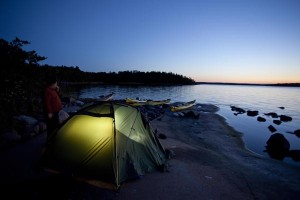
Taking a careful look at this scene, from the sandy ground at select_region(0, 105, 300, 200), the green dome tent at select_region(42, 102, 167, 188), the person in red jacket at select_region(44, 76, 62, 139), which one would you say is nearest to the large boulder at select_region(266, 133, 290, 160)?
the sandy ground at select_region(0, 105, 300, 200)

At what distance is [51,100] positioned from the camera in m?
7.63

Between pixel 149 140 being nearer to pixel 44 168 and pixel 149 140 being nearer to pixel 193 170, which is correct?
pixel 193 170

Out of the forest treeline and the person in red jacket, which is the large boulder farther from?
the forest treeline

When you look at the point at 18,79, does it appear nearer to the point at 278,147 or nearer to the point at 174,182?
the point at 174,182

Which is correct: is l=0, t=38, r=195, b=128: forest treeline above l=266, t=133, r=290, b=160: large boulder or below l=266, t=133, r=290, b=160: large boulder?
above

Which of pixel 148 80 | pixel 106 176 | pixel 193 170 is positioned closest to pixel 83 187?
pixel 106 176

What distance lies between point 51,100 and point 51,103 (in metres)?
0.12

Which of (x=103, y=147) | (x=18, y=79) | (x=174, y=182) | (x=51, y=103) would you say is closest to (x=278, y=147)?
(x=174, y=182)

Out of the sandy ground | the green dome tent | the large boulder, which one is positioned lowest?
the large boulder

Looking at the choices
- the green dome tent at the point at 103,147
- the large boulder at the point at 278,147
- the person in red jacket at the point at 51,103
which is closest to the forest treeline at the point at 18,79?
the person in red jacket at the point at 51,103

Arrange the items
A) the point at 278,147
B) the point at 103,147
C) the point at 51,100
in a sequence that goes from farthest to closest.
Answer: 1. the point at 278,147
2. the point at 51,100
3. the point at 103,147

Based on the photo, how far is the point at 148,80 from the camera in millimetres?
188375

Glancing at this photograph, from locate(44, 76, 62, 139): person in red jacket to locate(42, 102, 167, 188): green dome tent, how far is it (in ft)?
4.44

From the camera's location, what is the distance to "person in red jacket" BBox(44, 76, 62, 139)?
24.6 ft
